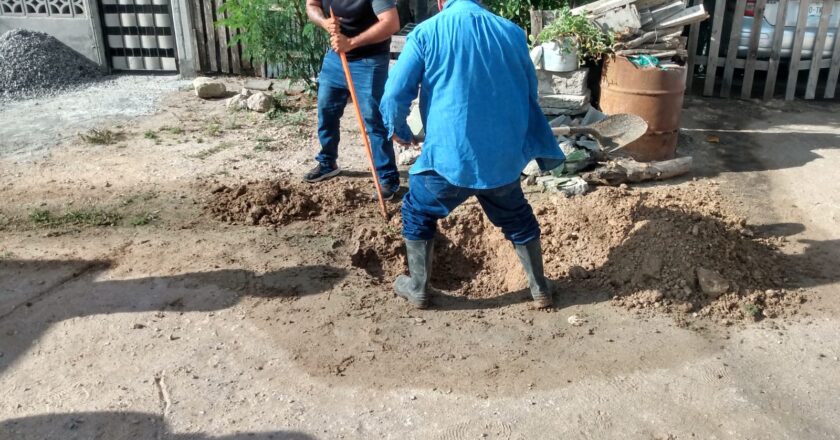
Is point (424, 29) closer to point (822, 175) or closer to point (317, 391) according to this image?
point (317, 391)

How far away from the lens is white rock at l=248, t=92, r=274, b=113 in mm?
8383

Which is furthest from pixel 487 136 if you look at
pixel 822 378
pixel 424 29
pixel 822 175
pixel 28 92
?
pixel 28 92

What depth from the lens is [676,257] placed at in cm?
450

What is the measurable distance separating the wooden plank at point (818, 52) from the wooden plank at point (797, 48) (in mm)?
161

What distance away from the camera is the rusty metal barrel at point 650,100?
21.0ft

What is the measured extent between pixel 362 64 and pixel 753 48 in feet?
19.1

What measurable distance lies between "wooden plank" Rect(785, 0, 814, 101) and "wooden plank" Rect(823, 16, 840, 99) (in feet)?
1.23

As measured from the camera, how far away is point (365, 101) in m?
5.73

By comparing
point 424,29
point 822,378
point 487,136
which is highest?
point 424,29

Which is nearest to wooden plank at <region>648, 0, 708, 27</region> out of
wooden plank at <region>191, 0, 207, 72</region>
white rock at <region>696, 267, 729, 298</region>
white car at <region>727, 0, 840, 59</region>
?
white car at <region>727, 0, 840, 59</region>

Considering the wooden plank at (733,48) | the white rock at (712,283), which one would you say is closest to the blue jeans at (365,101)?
the white rock at (712,283)

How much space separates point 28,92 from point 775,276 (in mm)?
9098

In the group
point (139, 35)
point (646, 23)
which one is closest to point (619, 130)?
point (646, 23)

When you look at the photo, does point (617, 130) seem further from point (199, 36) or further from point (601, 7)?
point (199, 36)
